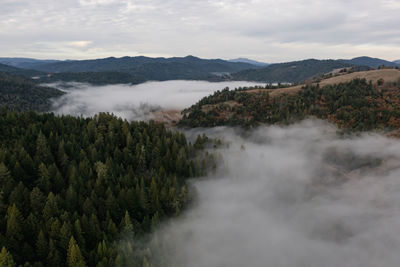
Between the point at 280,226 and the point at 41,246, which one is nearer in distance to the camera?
the point at 41,246

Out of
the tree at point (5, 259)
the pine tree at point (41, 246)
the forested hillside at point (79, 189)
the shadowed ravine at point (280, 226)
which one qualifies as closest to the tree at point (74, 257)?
the forested hillside at point (79, 189)

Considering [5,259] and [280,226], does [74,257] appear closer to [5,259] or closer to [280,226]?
[5,259]

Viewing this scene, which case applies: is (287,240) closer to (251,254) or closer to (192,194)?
(251,254)

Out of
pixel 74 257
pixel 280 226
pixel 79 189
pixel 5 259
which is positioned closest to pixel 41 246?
pixel 5 259

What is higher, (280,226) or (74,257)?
(74,257)

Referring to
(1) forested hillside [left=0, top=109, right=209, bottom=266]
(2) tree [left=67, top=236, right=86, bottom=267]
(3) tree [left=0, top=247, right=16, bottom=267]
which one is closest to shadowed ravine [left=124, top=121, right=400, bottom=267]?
(1) forested hillside [left=0, top=109, right=209, bottom=266]

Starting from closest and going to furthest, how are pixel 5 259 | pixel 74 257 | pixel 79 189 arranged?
pixel 5 259 → pixel 74 257 → pixel 79 189

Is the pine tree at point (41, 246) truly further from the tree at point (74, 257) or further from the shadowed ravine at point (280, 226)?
the shadowed ravine at point (280, 226)

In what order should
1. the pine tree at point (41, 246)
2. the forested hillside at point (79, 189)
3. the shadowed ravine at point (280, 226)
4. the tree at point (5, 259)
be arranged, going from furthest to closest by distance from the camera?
the shadowed ravine at point (280, 226) → the forested hillside at point (79, 189) → the pine tree at point (41, 246) → the tree at point (5, 259)
